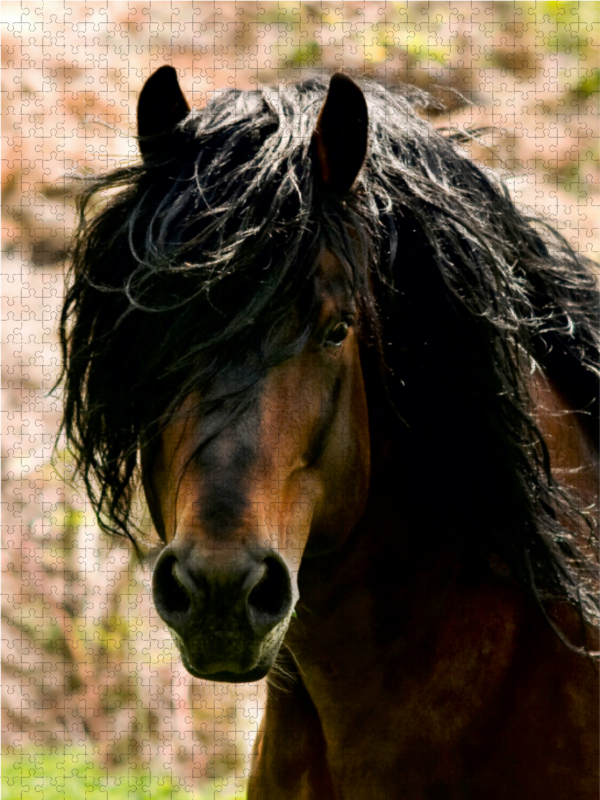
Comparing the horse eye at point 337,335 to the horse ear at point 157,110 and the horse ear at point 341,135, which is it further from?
the horse ear at point 157,110

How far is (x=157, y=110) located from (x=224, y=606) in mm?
1107

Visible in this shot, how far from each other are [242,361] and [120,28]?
6.91m

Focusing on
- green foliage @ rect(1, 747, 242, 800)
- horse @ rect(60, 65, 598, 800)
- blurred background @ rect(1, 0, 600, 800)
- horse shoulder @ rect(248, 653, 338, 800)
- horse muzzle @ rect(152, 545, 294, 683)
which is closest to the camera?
horse muzzle @ rect(152, 545, 294, 683)

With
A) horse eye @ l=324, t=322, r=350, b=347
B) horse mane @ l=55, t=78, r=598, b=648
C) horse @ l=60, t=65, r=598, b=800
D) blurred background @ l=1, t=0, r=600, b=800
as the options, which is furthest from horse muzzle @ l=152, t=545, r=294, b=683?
blurred background @ l=1, t=0, r=600, b=800

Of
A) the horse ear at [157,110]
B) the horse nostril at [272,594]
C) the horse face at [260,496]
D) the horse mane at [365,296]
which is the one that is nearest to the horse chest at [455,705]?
the horse mane at [365,296]

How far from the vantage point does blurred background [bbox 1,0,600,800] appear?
6398mm

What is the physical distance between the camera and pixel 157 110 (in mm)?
1986

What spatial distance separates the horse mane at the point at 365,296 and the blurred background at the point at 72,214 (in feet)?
11.3

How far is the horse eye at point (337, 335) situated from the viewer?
1.79 meters

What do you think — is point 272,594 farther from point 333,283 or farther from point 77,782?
point 77,782

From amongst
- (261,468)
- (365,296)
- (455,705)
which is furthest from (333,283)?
(455,705)

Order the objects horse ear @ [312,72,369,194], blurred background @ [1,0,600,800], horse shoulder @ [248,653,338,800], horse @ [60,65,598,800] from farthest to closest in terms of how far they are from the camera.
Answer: blurred background @ [1,0,600,800] < horse shoulder @ [248,653,338,800] < horse ear @ [312,72,369,194] < horse @ [60,65,598,800]

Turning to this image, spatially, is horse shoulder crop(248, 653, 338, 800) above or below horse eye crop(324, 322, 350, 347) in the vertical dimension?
below

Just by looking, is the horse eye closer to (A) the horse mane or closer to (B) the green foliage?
(A) the horse mane
